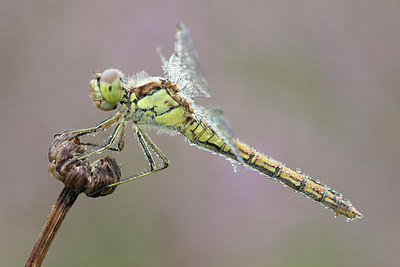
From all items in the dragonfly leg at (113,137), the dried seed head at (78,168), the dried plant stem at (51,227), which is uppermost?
the dragonfly leg at (113,137)

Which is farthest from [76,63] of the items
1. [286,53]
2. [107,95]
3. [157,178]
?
[286,53]

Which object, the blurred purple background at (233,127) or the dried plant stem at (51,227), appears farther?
the blurred purple background at (233,127)

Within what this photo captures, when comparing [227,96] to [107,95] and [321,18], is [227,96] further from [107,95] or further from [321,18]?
[107,95]

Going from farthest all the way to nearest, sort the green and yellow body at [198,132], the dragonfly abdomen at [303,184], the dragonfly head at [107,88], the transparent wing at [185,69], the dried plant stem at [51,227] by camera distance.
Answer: the dragonfly abdomen at [303,184], the transparent wing at [185,69], the green and yellow body at [198,132], the dragonfly head at [107,88], the dried plant stem at [51,227]

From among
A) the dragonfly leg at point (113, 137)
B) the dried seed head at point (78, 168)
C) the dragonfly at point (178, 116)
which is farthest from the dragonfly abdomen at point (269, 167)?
the dried seed head at point (78, 168)

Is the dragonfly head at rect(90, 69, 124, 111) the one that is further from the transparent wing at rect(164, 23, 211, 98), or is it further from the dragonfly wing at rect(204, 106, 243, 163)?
the dragonfly wing at rect(204, 106, 243, 163)

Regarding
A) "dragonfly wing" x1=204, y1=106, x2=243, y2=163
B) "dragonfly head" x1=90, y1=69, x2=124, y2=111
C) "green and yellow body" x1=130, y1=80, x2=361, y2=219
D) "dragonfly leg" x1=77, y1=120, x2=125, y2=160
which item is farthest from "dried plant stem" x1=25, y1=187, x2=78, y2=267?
"dragonfly wing" x1=204, y1=106, x2=243, y2=163

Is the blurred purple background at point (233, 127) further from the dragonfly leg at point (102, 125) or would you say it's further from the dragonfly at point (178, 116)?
the dragonfly leg at point (102, 125)

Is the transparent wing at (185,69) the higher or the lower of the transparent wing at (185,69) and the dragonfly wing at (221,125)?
the higher
